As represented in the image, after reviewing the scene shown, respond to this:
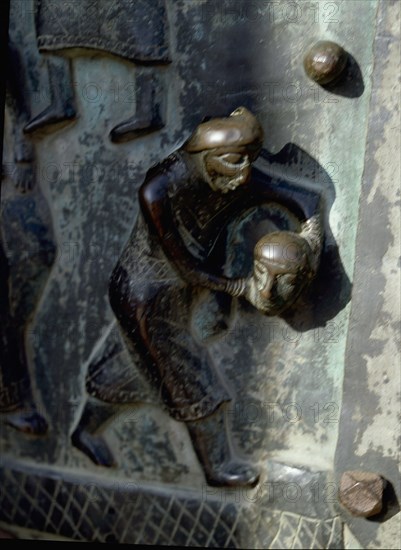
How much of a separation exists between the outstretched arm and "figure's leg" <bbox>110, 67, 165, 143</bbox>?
0.26ft

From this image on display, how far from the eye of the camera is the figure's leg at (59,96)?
165 cm

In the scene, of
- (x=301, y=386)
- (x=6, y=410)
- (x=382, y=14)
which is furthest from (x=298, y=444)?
(x=382, y=14)

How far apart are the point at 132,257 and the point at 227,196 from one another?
0.60 ft

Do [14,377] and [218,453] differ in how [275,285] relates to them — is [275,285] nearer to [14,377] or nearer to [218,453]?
[218,453]

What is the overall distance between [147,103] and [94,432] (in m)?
0.55

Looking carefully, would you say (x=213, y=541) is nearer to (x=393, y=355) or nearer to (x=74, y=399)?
(x=74, y=399)

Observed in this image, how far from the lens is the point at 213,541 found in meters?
1.71

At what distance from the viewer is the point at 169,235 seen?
159 cm

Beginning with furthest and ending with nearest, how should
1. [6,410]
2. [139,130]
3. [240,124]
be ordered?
A: [6,410] < [139,130] < [240,124]

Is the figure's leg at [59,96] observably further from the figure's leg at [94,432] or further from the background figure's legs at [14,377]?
the figure's leg at [94,432]

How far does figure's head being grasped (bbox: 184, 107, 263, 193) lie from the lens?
1.52m

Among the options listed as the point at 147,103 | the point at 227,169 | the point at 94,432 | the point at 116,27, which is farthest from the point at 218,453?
the point at 116,27

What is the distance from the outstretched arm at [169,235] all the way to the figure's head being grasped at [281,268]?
53 millimetres

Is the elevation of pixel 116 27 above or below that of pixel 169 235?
above
